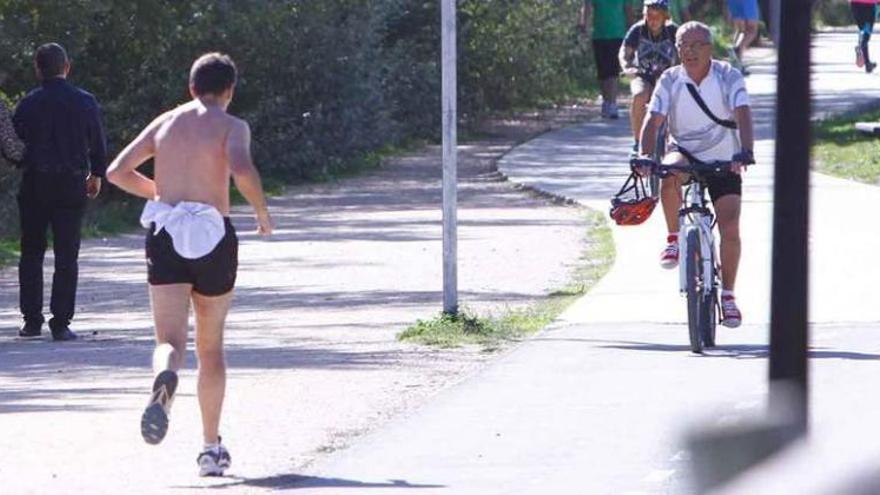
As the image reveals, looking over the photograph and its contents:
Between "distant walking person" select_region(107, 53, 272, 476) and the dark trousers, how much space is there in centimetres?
454

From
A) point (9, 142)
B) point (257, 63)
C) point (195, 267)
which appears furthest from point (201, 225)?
point (257, 63)

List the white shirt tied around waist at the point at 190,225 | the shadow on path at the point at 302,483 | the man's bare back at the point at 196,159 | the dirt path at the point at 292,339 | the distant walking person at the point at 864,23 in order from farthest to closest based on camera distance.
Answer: the distant walking person at the point at 864,23, the dirt path at the point at 292,339, the man's bare back at the point at 196,159, the white shirt tied around waist at the point at 190,225, the shadow on path at the point at 302,483

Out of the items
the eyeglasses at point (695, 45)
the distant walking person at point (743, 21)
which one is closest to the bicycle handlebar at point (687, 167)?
the eyeglasses at point (695, 45)

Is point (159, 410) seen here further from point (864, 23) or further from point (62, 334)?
point (864, 23)

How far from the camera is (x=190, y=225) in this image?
23.1 ft

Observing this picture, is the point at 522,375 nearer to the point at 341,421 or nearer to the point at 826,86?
the point at 341,421

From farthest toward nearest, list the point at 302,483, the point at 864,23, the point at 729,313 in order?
1. the point at 864,23
2. the point at 729,313
3. the point at 302,483

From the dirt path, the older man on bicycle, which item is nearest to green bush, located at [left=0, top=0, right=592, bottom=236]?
the dirt path

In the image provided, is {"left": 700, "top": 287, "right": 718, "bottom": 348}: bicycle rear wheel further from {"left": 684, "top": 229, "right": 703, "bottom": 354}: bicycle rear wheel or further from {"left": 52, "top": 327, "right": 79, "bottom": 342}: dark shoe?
{"left": 52, "top": 327, "right": 79, "bottom": 342}: dark shoe

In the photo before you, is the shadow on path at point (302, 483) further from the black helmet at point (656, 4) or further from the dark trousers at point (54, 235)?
the black helmet at point (656, 4)

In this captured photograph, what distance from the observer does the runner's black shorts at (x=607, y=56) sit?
25203mm

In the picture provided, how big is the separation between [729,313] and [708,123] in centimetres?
102

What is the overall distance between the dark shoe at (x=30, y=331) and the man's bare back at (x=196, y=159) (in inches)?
192

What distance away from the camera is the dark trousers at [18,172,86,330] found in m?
11.6
